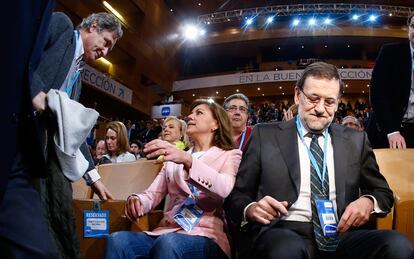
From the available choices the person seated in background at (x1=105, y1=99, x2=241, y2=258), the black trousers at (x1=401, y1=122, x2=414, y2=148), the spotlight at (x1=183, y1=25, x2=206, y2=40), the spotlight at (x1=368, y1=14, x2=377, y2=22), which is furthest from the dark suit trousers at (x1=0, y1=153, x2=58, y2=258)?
the spotlight at (x1=368, y1=14, x2=377, y2=22)

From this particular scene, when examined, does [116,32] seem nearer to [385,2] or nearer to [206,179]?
[206,179]

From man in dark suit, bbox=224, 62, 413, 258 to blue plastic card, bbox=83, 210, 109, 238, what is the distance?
636 mm

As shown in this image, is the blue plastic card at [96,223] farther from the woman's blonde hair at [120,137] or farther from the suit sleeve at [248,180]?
the woman's blonde hair at [120,137]

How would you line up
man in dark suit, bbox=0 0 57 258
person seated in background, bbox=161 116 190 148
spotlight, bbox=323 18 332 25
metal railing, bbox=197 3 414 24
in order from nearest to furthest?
1. man in dark suit, bbox=0 0 57 258
2. person seated in background, bbox=161 116 190 148
3. metal railing, bbox=197 3 414 24
4. spotlight, bbox=323 18 332 25

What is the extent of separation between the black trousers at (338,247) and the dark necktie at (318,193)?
0.02 metres

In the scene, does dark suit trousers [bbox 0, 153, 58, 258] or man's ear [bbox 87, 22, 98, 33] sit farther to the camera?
man's ear [bbox 87, 22, 98, 33]

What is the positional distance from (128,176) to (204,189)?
2.80 ft

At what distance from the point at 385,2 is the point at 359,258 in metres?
16.8

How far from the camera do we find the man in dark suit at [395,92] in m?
2.12

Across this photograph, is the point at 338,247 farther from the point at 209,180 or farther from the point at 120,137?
the point at 120,137

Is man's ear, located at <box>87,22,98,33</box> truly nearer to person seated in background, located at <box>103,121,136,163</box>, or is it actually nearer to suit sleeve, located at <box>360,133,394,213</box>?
suit sleeve, located at <box>360,133,394,213</box>

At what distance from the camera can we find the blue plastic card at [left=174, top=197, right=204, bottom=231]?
5.39 feet

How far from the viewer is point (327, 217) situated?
1311 mm

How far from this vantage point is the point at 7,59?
90cm
